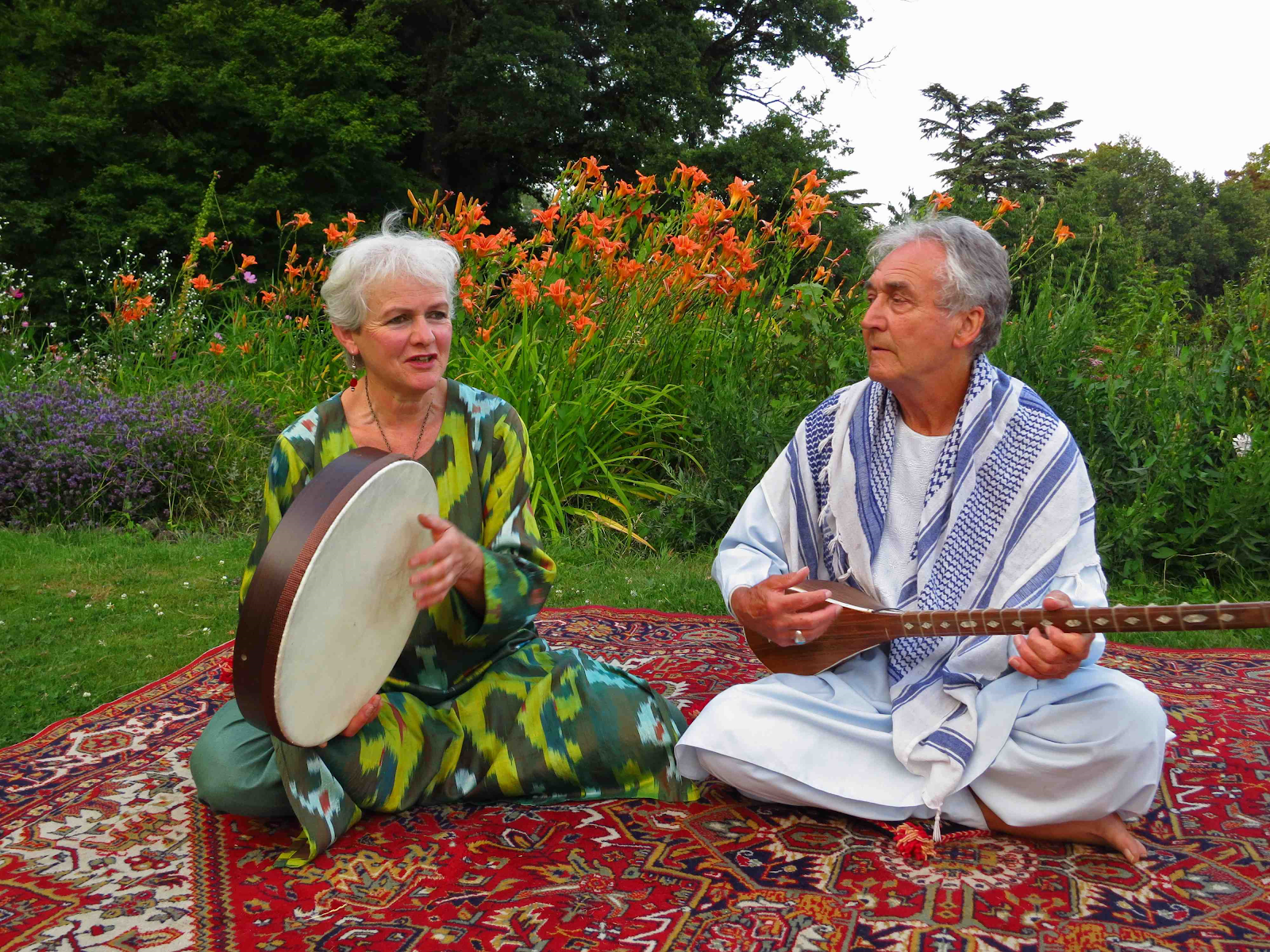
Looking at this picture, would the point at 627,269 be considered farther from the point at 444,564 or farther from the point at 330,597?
the point at 330,597

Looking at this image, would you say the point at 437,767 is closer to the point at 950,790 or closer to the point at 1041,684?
the point at 950,790

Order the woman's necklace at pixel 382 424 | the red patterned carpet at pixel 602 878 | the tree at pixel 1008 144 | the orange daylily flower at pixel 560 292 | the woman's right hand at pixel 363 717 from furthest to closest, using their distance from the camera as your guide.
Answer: the tree at pixel 1008 144 → the orange daylily flower at pixel 560 292 → the woman's necklace at pixel 382 424 → the woman's right hand at pixel 363 717 → the red patterned carpet at pixel 602 878

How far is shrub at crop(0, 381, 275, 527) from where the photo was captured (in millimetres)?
5832

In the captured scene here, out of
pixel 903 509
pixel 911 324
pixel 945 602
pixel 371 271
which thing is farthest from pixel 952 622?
pixel 371 271

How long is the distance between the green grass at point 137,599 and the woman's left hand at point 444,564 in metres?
1.68

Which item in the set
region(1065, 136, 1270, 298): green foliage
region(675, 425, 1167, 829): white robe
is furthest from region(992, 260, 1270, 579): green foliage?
region(1065, 136, 1270, 298): green foliage

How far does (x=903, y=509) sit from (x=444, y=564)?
3.95ft

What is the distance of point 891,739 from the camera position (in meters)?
2.67

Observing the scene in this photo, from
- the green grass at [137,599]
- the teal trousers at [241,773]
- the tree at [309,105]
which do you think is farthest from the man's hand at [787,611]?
the tree at [309,105]

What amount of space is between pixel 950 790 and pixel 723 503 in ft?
9.87

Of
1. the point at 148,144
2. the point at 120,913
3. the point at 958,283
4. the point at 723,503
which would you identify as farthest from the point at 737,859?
the point at 148,144

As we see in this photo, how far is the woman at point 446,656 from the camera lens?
2.64m

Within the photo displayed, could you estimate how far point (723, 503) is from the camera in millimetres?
5465

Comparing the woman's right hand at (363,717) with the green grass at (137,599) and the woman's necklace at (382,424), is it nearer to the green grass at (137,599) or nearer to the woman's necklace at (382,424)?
the woman's necklace at (382,424)
